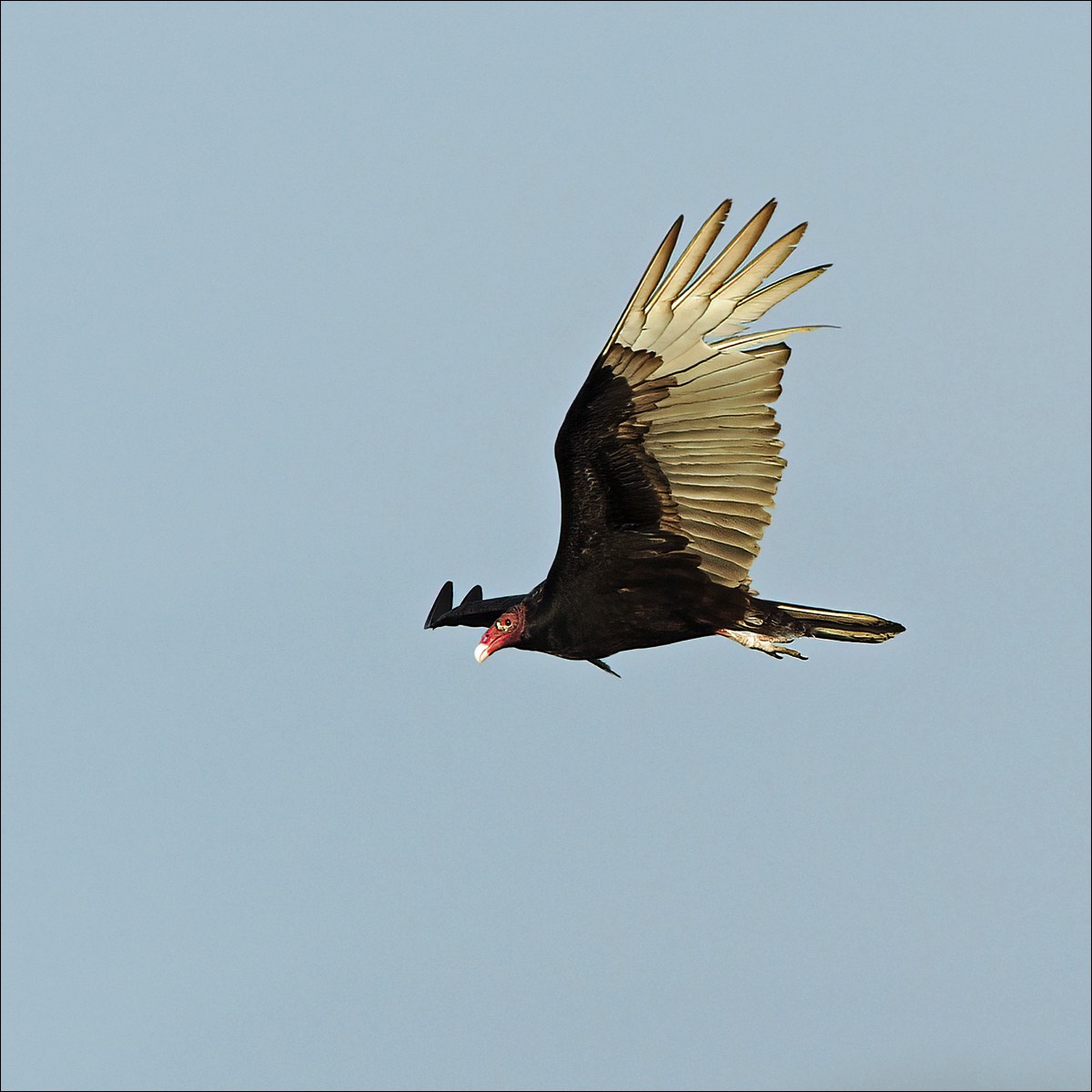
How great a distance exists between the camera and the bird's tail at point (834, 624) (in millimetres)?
10109

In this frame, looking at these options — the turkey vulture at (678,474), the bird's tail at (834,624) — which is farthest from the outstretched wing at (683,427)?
the bird's tail at (834,624)

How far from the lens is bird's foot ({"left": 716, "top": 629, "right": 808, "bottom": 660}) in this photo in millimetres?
10297

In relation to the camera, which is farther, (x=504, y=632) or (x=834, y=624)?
(x=504, y=632)

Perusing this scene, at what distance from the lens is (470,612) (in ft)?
38.0

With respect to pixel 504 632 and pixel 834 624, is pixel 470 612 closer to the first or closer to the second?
pixel 504 632

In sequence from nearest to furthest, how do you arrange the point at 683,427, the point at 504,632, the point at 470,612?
the point at 683,427 < the point at 504,632 < the point at 470,612

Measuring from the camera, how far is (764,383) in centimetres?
923

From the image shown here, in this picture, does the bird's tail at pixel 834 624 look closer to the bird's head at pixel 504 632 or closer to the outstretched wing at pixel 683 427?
the outstretched wing at pixel 683 427

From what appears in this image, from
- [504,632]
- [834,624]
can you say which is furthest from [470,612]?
[834,624]

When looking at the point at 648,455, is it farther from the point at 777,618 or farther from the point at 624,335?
the point at 777,618

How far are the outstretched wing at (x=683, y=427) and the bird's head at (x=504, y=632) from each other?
0.68 meters

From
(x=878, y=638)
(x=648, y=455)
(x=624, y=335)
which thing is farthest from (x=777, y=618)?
(x=624, y=335)

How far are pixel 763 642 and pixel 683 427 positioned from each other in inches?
64.1

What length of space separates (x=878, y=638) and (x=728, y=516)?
3.94 feet
